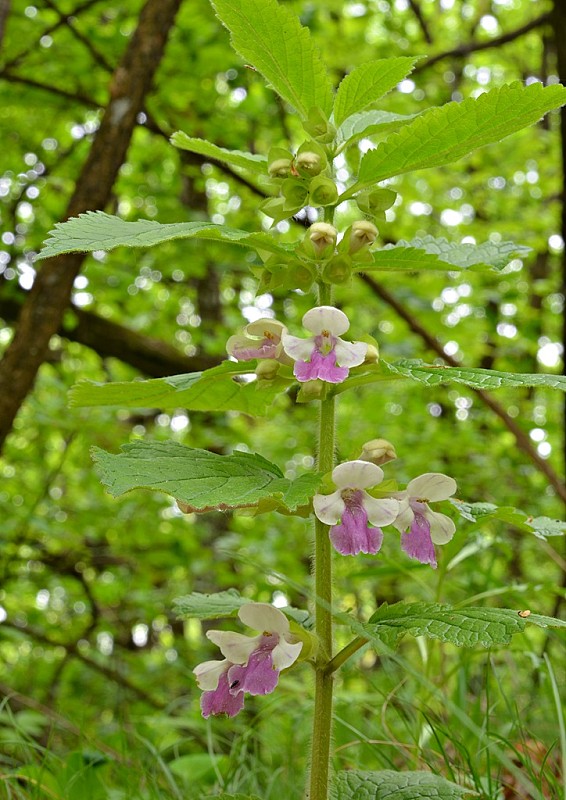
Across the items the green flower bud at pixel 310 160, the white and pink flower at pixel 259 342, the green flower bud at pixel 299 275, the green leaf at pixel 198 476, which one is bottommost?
the green leaf at pixel 198 476

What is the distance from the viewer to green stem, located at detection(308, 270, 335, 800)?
96 centimetres

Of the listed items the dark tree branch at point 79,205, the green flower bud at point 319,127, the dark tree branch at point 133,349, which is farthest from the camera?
the dark tree branch at point 133,349

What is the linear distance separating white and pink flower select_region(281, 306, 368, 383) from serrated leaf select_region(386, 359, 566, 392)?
5 cm

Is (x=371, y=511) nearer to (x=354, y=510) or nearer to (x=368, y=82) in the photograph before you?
(x=354, y=510)

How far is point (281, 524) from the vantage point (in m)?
4.59

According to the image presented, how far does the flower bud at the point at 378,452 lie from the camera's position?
1064mm

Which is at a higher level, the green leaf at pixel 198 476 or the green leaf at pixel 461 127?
the green leaf at pixel 461 127

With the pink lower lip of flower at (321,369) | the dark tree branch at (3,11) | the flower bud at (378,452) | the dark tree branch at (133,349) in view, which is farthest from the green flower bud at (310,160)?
the dark tree branch at (133,349)

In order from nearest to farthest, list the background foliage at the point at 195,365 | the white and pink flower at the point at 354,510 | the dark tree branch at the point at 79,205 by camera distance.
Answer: the white and pink flower at the point at 354,510
the dark tree branch at the point at 79,205
the background foliage at the point at 195,365

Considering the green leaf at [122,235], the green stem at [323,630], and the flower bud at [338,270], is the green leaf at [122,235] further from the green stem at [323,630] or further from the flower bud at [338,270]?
the green stem at [323,630]

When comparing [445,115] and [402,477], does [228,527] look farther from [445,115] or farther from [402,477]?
[445,115]

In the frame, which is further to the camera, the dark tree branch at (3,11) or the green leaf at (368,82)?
the dark tree branch at (3,11)

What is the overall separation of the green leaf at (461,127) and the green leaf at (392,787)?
0.78 metres

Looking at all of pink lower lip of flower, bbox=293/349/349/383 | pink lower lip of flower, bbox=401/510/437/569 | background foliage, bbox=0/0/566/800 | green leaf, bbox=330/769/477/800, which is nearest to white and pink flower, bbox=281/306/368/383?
pink lower lip of flower, bbox=293/349/349/383
